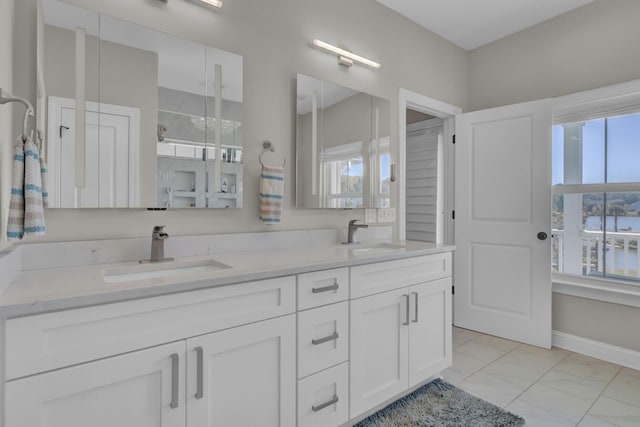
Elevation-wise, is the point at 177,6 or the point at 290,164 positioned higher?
the point at 177,6

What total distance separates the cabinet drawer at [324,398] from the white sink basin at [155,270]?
0.62 m

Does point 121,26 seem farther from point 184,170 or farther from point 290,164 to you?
point 290,164

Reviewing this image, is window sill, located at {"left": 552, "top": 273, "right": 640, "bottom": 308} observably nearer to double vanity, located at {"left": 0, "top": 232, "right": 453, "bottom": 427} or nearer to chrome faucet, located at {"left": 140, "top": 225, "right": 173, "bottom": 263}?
double vanity, located at {"left": 0, "top": 232, "right": 453, "bottom": 427}

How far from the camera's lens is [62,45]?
4.50 feet

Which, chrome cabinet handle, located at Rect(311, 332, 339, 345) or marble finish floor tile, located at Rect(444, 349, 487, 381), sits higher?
chrome cabinet handle, located at Rect(311, 332, 339, 345)

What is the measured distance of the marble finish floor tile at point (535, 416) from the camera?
1.73 meters

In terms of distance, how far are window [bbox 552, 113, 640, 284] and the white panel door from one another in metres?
0.29

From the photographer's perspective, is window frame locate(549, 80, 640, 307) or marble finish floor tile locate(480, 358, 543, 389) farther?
window frame locate(549, 80, 640, 307)

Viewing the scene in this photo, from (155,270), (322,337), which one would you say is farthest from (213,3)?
(322,337)

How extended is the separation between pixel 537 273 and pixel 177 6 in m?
3.05

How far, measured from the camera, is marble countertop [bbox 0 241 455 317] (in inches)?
35.1

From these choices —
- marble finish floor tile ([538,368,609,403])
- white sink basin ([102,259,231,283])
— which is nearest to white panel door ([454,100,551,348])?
marble finish floor tile ([538,368,609,403])

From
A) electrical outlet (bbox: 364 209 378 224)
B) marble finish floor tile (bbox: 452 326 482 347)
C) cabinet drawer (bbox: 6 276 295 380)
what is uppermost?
electrical outlet (bbox: 364 209 378 224)

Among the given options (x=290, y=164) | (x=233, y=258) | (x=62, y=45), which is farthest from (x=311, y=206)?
(x=62, y=45)
